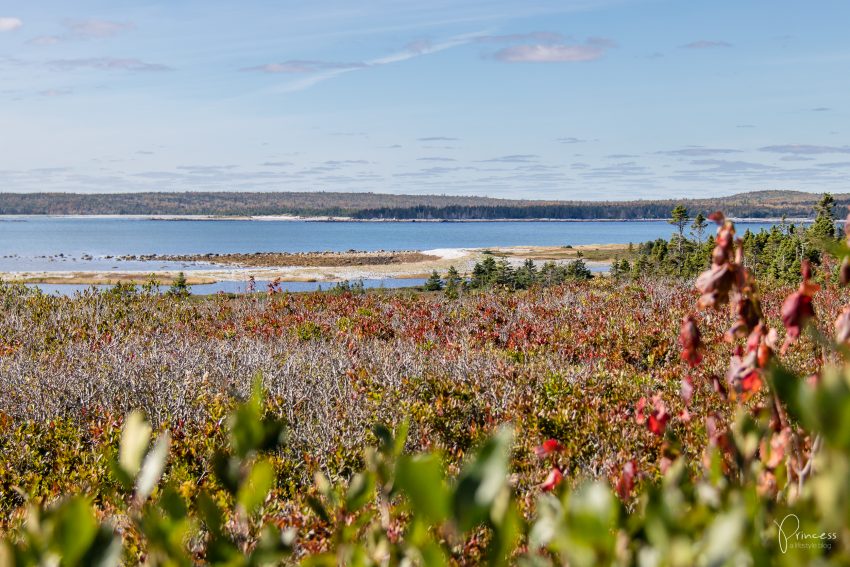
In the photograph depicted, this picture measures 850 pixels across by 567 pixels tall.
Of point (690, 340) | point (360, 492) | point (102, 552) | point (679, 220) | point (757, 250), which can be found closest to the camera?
point (102, 552)

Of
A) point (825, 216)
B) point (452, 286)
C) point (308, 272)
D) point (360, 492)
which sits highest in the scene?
point (825, 216)

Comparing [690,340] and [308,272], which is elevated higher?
[690,340]

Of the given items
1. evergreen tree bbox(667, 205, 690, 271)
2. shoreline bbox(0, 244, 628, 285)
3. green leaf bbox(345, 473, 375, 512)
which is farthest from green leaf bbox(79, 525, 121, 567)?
shoreline bbox(0, 244, 628, 285)

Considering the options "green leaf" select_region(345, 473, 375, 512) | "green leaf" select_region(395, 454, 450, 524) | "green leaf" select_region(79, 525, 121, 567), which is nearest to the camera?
"green leaf" select_region(395, 454, 450, 524)

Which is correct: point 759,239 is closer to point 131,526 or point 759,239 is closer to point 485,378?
point 485,378

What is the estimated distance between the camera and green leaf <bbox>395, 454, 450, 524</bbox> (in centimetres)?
94

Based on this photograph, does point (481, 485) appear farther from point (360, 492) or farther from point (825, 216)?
point (825, 216)

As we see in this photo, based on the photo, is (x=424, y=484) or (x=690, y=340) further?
(x=690, y=340)

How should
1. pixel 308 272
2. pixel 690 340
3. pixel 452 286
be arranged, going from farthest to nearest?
pixel 308 272 < pixel 452 286 < pixel 690 340

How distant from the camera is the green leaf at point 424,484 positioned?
0.94 metres

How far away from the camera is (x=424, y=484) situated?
3.14 ft

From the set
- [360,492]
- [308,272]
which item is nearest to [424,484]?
[360,492]

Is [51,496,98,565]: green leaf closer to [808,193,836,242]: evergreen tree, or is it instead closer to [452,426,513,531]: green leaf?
[452,426,513,531]: green leaf

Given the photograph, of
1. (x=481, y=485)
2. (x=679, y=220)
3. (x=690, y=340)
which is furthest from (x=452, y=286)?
(x=481, y=485)
